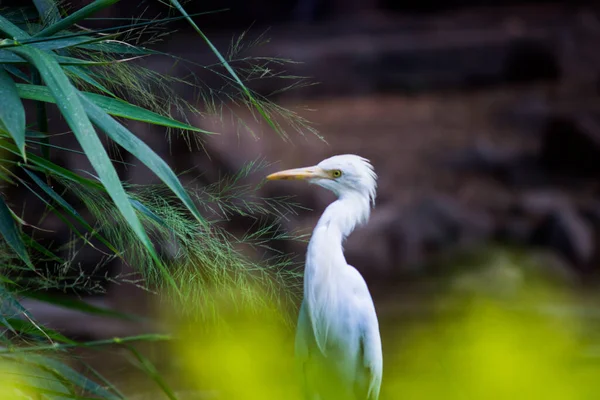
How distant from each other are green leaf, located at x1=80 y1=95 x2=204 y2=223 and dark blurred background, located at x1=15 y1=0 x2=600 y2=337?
168 cm

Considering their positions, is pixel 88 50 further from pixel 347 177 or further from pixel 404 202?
pixel 404 202

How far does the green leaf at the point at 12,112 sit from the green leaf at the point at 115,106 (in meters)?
0.06

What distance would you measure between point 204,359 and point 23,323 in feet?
1.66

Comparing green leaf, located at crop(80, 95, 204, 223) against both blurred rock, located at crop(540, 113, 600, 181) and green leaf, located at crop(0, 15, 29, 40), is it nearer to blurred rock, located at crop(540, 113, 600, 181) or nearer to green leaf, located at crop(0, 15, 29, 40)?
green leaf, located at crop(0, 15, 29, 40)

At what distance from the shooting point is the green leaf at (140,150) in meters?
0.49

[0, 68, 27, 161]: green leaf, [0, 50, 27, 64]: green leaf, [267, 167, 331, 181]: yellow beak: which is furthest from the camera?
[267, 167, 331, 181]: yellow beak

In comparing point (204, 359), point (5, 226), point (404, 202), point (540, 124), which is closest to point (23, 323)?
point (5, 226)

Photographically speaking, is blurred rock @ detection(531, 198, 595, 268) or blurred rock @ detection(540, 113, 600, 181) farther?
blurred rock @ detection(540, 113, 600, 181)

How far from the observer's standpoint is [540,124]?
101 inches

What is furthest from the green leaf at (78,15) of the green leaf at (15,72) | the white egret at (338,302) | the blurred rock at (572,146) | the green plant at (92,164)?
the blurred rock at (572,146)

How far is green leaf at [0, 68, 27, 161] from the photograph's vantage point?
Answer: 0.42 m

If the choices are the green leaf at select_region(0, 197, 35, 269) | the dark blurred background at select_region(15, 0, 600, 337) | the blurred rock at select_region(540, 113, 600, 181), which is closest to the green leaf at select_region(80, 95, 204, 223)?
the green leaf at select_region(0, 197, 35, 269)

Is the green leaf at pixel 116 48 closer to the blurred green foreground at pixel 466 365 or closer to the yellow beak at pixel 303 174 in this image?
the yellow beak at pixel 303 174

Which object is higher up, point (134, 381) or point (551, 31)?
point (551, 31)
